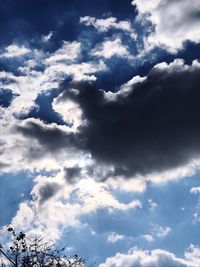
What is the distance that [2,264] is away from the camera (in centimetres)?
2816

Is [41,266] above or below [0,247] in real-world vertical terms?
above

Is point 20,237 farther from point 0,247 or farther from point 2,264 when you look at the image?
point 0,247

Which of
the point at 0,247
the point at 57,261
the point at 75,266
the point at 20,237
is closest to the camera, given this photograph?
the point at 0,247

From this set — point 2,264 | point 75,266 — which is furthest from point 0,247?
point 75,266

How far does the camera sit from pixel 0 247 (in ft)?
48.2

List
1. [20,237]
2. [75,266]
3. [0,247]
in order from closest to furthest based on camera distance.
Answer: [0,247], [20,237], [75,266]

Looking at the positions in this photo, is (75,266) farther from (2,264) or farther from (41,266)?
(2,264)

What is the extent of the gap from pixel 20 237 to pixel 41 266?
13.2 ft

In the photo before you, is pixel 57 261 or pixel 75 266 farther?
pixel 75 266

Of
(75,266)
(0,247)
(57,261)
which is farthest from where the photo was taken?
(75,266)

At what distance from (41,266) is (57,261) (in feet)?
4.10

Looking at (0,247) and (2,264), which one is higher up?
(2,264)

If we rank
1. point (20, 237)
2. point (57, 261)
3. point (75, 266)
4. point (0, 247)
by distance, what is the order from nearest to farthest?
1. point (0, 247)
2. point (20, 237)
3. point (57, 261)
4. point (75, 266)

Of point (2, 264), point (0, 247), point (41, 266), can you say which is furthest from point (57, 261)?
point (0, 247)
